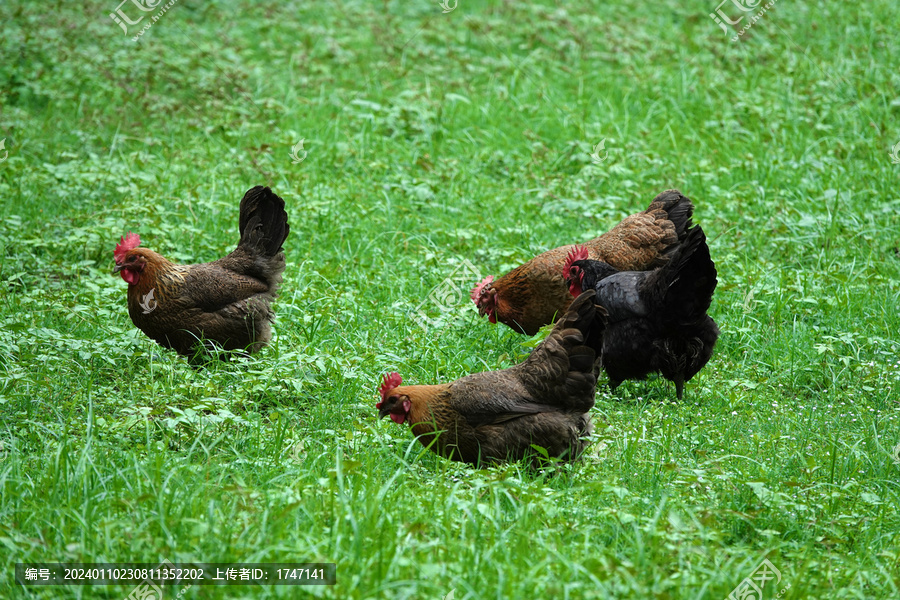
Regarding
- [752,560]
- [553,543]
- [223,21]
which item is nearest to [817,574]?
[752,560]

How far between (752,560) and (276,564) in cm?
207

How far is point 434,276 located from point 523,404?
8.55ft

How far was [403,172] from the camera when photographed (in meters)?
8.72

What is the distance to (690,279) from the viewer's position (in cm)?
528

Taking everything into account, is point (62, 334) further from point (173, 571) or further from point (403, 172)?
point (403, 172)

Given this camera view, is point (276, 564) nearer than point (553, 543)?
Yes
